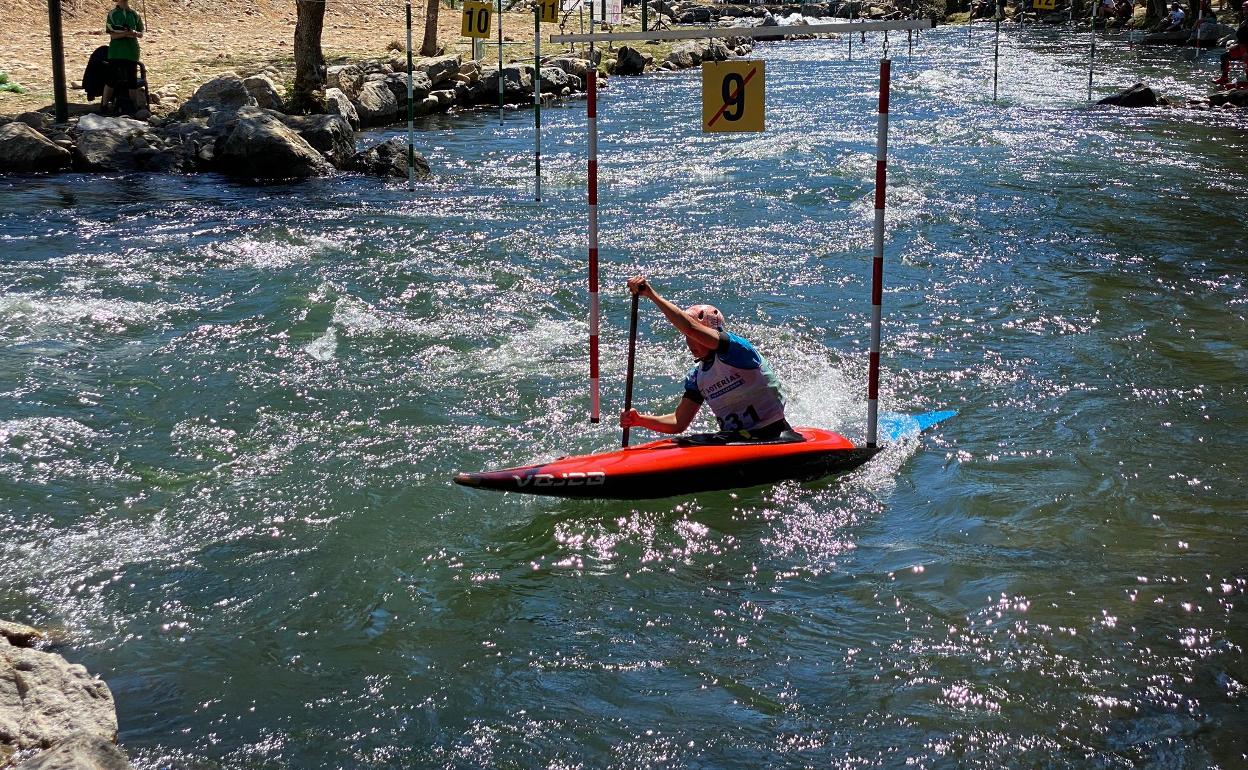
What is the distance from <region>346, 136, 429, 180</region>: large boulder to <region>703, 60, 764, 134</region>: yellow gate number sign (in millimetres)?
9209

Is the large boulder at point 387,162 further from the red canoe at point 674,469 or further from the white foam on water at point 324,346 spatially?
the red canoe at point 674,469

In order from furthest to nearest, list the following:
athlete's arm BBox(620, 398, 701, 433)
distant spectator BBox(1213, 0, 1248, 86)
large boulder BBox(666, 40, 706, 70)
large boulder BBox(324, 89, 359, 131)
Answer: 1. large boulder BBox(666, 40, 706, 70)
2. distant spectator BBox(1213, 0, 1248, 86)
3. large boulder BBox(324, 89, 359, 131)
4. athlete's arm BBox(620, 398, 701, 433)

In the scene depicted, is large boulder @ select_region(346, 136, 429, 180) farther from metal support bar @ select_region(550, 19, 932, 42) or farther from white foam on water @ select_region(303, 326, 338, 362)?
metal support bar @ select_region(550, 19, 932, 42)

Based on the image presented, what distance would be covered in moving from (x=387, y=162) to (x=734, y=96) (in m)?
9.69

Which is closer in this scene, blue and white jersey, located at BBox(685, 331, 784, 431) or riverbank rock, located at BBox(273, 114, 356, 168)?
blue and white jersey, located at BBox(685, 331, 784, 431)

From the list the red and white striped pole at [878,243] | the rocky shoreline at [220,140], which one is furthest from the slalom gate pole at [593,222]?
the rocky shoreline at [220,140]

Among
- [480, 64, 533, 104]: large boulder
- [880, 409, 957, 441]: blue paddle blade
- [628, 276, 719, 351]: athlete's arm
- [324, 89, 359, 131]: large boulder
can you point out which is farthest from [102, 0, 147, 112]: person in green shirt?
[880, 409, 957, 441]: blue paddle blade

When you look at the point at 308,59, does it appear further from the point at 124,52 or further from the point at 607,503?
the point at 607,503

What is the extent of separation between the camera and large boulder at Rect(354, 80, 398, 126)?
19.3 m

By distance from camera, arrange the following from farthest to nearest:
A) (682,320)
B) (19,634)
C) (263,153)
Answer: (263,153) < (682,320) < (19,634)

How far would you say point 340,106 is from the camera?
17781mm

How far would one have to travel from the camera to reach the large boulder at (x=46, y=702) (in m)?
3.62

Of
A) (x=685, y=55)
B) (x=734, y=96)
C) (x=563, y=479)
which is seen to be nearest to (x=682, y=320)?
(x=563, y=479)

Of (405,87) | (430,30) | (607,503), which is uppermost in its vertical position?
(430,30)
